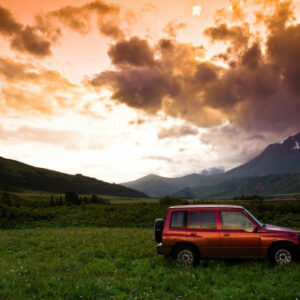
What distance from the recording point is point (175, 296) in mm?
9391

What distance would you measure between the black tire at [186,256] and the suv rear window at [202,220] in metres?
1.08

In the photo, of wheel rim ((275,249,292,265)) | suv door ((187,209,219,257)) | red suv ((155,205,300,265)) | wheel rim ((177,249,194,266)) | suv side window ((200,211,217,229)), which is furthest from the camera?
suv side window ((200,211,217,229))

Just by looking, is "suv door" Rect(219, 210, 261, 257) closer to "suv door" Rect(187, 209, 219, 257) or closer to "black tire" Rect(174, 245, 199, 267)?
"suv door" Rect(187, 209, 219, 257)

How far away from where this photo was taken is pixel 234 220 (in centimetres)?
1367

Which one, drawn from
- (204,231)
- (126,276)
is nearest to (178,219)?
(204,231)

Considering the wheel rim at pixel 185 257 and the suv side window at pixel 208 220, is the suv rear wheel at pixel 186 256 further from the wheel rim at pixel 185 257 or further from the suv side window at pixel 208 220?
the suv side window at pixel 208 220

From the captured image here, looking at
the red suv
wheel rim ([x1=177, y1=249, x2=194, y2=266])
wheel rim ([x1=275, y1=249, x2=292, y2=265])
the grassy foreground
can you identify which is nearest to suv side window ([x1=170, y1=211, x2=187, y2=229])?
the red suv

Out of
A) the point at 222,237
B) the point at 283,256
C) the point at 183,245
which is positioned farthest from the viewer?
the point at 183,245

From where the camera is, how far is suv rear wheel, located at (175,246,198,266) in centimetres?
1359

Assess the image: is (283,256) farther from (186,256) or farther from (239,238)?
(186,256)

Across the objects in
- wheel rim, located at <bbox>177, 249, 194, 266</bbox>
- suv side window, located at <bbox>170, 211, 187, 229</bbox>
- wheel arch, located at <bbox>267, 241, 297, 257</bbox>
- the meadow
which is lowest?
the meadow

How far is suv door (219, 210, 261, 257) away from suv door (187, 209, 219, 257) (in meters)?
0.37

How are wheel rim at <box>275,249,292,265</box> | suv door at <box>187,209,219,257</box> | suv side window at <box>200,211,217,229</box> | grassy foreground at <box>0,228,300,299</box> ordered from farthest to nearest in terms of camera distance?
suv side window at <box>200,211,217,229</box> → suv door at <box>187,209,219,257</box> → wheel rim at <box>275,249,292,265</box> → grassy foreground at <box>0,228,300,299</box>

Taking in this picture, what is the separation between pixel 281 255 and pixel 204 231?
3.66 meters
